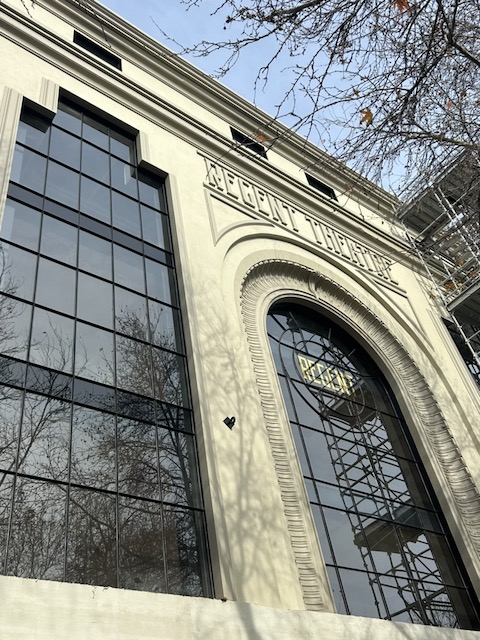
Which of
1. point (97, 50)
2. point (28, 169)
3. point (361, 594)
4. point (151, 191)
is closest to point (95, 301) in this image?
point (28, 169)

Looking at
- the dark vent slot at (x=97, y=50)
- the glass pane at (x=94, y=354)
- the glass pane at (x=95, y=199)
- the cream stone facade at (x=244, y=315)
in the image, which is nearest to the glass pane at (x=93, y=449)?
the glass pane at (x=94, y=354)

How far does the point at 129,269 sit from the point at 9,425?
137 inches

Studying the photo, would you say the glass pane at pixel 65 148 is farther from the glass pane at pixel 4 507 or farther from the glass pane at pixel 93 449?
the glass pane at pixel 4 507

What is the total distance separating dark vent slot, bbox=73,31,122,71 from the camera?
486 inches

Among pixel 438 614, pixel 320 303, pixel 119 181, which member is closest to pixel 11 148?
pixel 119 181

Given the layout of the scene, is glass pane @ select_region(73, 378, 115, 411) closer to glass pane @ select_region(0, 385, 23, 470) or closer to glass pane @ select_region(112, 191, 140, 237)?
glass pane @ select_region(0, 385, 23, 470)

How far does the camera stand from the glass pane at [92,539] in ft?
18.7

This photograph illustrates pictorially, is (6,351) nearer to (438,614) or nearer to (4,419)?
(4,419)

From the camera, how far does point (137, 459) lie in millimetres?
7000

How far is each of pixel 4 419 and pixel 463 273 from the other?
13523 millimetres

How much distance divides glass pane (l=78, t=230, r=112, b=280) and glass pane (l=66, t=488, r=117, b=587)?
3.44 m

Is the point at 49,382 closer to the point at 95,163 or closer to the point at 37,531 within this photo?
the point at 37,531

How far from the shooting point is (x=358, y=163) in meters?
8.12

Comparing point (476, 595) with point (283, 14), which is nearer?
point (283, 14)
